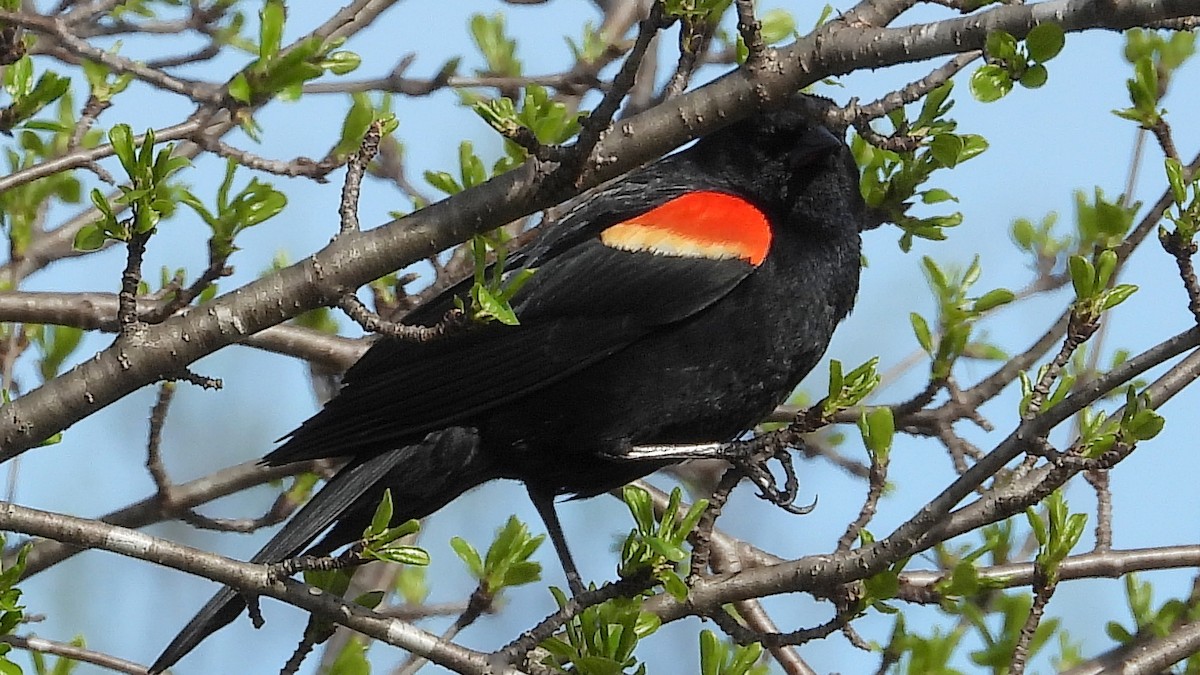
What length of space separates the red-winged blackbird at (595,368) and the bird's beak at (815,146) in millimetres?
204

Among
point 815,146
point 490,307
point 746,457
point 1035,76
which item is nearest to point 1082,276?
point 1035,76

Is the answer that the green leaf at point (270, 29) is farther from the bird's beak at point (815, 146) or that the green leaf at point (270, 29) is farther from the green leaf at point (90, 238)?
the bird's beak at point (815, 146)

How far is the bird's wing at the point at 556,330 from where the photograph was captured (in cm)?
285

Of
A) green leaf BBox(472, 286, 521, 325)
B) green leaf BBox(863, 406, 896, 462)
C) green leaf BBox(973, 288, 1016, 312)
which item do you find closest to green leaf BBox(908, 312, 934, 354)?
green leaf BBox(973, 288, 1016, 312)

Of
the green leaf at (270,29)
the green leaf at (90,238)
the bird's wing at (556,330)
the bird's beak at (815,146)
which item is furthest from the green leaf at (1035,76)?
the green leaf at (90,238)

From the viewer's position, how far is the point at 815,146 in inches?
125

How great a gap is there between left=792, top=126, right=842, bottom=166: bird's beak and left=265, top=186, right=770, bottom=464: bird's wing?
233 mm

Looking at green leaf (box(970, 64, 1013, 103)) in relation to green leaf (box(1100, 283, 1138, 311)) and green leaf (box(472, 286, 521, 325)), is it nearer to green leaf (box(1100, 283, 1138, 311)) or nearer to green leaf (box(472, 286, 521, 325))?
green leaf (box(1100, 283, 1138, 311))

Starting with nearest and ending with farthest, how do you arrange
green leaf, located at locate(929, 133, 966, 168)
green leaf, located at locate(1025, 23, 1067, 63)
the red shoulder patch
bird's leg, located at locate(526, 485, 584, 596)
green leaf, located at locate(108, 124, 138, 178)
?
1. green leaf, located at locate(1025, 23, 1067, 63)
2. green leaf, located at locate(108, 124, 138, 178)
3. green leaf, located at locate(929, 133, 966, 168)
4. the red shoulder patch
5. bird's leg, located at locate(526, 485, 584, 596)

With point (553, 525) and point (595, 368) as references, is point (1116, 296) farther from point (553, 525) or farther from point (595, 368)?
point (553, 525)

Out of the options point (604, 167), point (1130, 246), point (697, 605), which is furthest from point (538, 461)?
point (1130, 246)

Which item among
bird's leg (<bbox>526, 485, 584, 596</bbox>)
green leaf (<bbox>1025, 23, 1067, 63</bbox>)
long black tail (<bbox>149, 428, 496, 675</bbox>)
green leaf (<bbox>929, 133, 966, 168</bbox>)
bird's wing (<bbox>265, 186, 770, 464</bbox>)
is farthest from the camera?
bird's leg (<bbox>526, 485, 584, 596</bbox>)

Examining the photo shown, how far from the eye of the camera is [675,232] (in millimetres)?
3029

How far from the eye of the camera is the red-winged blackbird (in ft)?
9.41
